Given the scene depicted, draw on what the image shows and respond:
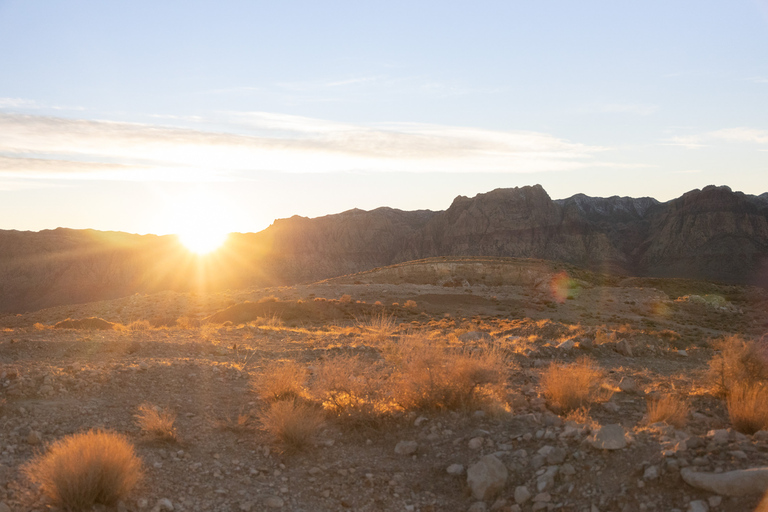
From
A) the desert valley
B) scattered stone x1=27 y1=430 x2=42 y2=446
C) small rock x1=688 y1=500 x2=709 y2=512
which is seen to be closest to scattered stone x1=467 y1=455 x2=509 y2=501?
the desert valley

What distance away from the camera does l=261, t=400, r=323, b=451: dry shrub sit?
257 inches

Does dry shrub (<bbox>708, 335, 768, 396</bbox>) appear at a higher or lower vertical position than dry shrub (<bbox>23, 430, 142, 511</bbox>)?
lower

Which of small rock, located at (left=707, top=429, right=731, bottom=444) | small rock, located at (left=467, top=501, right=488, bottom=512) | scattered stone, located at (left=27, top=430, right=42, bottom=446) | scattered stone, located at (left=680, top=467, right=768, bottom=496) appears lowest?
small rock, located at (left=467, top=501, right=488, bottom=512)

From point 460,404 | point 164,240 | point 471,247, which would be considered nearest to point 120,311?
point 460,404

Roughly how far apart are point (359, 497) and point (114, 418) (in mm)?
3666

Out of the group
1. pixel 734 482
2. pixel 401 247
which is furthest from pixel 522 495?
pixel 401 247

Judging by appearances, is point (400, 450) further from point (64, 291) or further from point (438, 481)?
point (64, 291)

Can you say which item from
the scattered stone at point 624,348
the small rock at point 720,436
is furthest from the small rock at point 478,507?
the scattered stone at point 624,348

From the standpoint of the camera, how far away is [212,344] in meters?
13.7

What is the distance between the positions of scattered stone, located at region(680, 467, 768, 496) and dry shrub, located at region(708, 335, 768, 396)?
3.98m

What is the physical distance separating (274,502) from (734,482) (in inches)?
162

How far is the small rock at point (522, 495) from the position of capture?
205 inches

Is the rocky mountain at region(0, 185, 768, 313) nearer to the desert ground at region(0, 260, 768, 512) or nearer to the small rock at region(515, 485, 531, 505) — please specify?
the desert ground at region(0, 260, 768, 512)

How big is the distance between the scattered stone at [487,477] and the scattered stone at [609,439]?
944 millimetres
